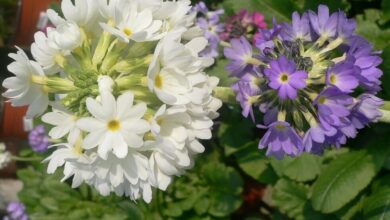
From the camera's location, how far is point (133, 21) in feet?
4.68

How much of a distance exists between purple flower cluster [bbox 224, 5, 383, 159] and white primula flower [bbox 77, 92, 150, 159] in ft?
1.12

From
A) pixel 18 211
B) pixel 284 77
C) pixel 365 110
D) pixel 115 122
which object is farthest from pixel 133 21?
pixel 18 211

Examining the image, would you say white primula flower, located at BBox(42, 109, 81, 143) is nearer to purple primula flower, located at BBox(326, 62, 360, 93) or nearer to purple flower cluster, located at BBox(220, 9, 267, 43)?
purple primula flower, located at BBox(326, 62, 360, 93)

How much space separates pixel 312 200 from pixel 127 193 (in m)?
1.16

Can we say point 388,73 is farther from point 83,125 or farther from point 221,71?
point 83,125

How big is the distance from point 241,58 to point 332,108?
0.38 m

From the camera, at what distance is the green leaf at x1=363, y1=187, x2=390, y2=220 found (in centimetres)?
222

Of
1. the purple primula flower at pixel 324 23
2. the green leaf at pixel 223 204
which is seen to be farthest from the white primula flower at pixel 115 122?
the green leaf at pixel 223 204

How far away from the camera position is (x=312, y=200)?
2.36m

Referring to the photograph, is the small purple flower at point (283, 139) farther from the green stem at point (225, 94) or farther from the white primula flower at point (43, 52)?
the white primula flower at point (43, 52)

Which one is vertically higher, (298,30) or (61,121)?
(298,30)

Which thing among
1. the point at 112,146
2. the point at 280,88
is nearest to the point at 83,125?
the point at 112,146

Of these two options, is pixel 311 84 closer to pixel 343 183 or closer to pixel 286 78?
pixel 286 78

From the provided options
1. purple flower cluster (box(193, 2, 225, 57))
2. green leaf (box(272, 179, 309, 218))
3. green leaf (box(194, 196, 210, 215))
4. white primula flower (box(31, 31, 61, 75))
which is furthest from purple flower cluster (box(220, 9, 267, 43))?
white primula flower (box(31, 31, 61, 75))
